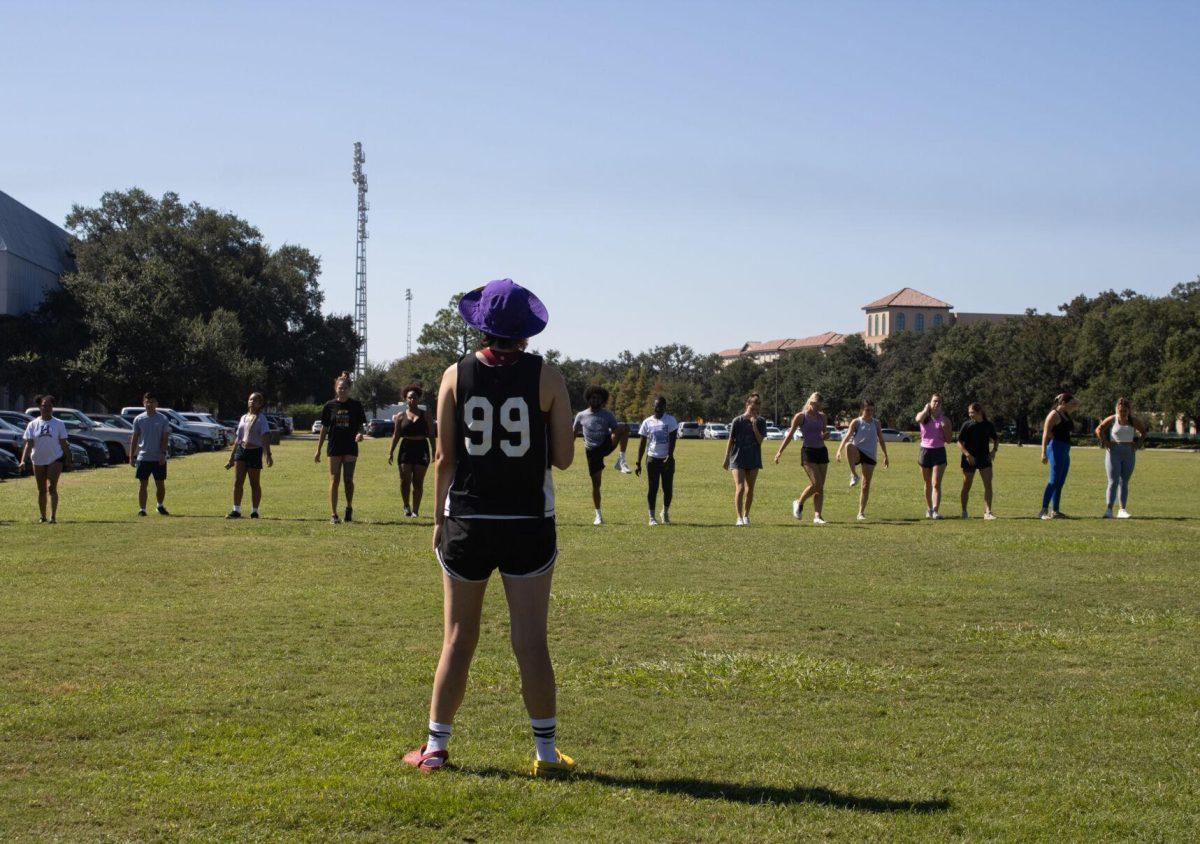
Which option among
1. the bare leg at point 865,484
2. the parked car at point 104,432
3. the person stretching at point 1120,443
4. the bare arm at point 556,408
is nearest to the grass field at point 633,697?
the bare arm at point 556,408

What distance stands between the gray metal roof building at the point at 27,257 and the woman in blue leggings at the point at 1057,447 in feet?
220

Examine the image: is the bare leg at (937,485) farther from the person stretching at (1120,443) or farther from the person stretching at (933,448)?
the person stretching at (1120,443)

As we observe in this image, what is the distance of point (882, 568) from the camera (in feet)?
41.8

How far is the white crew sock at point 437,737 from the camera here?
5281 millimetres

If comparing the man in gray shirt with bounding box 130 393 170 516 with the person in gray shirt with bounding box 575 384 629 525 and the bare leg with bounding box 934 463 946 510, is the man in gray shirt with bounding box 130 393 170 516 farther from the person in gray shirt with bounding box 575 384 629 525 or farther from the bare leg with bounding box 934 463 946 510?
the bare leg with bounding box 934 463 946 510

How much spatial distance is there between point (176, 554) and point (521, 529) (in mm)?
9571

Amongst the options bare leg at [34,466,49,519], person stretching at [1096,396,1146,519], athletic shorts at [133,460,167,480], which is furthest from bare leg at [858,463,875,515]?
bare leg at [34,466,49,519]

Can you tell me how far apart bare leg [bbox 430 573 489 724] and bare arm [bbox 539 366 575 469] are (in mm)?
690

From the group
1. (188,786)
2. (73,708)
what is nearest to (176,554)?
(73,708)

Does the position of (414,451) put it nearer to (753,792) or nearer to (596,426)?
(596,426)

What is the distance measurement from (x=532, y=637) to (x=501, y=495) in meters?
0.64

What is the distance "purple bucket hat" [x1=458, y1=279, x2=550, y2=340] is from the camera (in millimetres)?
5191

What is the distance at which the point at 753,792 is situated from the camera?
503 cm

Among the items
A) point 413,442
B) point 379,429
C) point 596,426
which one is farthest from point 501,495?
point 379,429
